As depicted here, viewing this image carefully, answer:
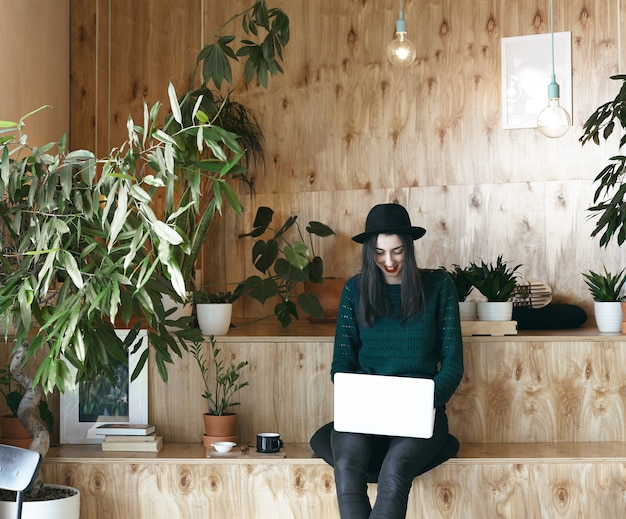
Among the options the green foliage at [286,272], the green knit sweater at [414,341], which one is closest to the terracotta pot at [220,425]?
the green knit sweater at [414,341]

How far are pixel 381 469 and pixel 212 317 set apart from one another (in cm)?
103

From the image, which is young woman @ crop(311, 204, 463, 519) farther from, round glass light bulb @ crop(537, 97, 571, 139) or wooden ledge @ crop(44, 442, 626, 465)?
round glass light bulb @ crop(537, 97, 571, 139)

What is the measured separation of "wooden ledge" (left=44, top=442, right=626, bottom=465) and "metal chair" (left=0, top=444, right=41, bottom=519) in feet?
2.42

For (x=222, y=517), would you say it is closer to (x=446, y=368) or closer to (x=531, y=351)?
(x=446, y=368)

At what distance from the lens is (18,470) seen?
2.26m

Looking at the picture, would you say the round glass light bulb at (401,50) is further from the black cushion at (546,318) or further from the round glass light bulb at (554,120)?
the black cushion at (546,318)

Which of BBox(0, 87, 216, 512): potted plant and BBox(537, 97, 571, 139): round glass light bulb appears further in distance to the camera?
BBox(537, 97, 571, 139): round glass light bulb

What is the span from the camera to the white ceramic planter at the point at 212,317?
11.1ft

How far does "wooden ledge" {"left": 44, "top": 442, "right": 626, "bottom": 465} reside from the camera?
2.93 metres

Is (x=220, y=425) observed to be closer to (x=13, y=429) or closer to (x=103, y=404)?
(x=103, y=404)

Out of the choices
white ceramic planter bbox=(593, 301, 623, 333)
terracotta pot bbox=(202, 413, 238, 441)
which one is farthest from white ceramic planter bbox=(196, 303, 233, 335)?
white ceramic planter bbox=(593, 301, 623, 333)

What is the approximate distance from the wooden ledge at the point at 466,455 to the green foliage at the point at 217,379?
0.63 ft

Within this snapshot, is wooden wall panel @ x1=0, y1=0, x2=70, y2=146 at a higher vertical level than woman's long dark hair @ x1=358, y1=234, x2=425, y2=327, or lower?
higher

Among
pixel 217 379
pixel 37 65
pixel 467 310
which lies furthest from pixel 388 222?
pixel 37 65
